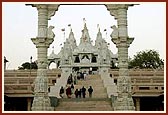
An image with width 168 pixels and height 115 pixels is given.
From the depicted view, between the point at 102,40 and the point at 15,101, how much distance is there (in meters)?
34.2

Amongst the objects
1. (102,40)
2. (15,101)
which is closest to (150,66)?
(102,40)

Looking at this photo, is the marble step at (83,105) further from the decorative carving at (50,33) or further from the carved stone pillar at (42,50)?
the decorative carving at (50,33)

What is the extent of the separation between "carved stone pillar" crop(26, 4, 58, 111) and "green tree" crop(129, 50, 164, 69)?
43.8 metres

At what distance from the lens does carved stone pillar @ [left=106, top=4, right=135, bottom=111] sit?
18859mm

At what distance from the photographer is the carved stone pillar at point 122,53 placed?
1886cm

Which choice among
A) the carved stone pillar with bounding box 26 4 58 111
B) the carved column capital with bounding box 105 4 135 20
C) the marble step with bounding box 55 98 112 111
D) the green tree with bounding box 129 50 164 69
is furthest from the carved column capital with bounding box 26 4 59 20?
the green tree with bounding box 129 50 164 69

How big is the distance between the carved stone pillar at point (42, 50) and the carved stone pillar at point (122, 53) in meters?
2.78

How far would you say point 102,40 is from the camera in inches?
2288

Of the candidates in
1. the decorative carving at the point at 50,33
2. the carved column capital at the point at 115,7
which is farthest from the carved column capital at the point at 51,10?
the carved column capital at the point at 115,7

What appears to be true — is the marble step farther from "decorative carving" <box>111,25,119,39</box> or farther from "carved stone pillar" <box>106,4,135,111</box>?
"decorative carving" <box>111,25,119,39</box>

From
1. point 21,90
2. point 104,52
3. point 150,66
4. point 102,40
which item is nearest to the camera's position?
point 21,90

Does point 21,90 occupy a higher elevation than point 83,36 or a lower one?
lower

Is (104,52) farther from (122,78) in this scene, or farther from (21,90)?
(122,78)

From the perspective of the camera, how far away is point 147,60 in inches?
2467
